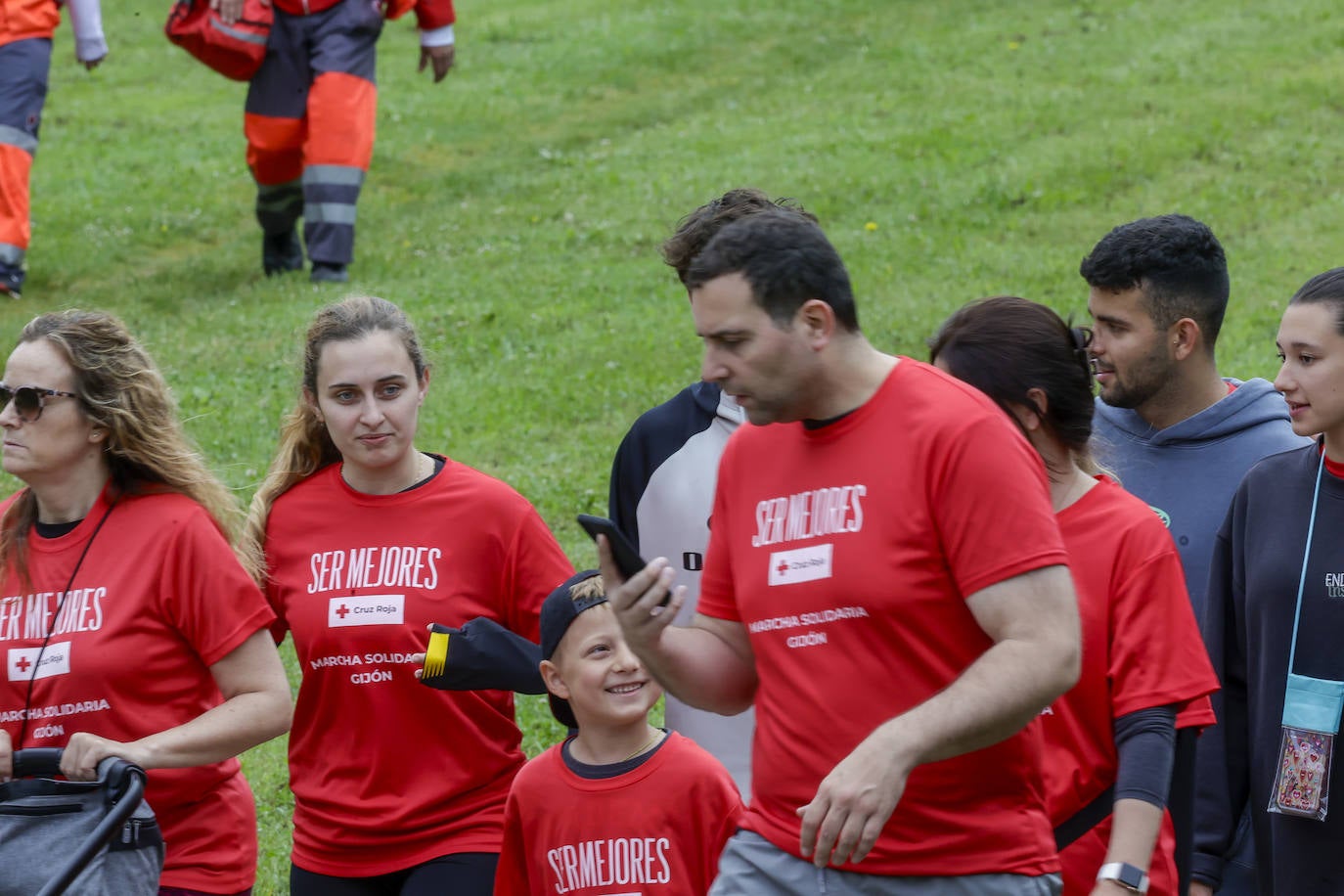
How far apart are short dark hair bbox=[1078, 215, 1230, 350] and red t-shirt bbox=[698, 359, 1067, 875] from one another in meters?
1.81

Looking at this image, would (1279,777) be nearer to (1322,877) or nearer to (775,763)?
(1322,877)

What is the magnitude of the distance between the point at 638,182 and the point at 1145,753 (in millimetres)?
12469

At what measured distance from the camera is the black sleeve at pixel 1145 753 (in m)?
3.52

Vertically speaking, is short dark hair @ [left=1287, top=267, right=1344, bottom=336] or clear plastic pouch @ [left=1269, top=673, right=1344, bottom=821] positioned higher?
short dark hair @ [left=1287, top=267, right=1344, bottom=336]

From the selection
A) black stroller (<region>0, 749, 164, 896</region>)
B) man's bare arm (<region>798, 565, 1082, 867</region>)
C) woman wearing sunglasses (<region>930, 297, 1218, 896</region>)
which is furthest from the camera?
black stroller (<region>0, 749, 164, 896</region>)

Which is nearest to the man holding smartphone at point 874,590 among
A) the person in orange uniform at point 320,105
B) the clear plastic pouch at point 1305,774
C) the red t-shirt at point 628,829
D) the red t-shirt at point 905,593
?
the red t-shirt at point 905,593

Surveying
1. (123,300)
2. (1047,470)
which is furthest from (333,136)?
(1047,470)

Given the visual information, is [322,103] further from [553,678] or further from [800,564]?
[800,564]

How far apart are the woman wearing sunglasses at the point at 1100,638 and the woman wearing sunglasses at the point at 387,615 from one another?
135cm

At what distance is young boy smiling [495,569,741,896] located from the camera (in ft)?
13.3

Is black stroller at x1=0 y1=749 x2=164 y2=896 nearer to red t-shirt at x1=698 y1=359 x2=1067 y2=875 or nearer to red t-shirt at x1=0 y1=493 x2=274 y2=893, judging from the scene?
red t-shirt at x1=0 y1=493 x2=274 y2=893

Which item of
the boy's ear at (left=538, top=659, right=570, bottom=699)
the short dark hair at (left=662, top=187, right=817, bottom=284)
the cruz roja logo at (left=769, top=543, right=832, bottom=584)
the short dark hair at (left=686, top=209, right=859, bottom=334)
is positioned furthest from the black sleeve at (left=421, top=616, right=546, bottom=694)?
the short dark hair at (left=686, top=209, right=859, bottom=334)

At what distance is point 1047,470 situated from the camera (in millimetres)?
3861

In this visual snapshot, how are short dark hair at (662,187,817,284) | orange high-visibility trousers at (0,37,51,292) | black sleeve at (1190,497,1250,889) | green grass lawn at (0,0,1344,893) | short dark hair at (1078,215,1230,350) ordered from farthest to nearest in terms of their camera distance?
orange high-visibility trousers at (0,37,51,292), green grass lawn at (0,0,1344,893), short dark hair at (1078,215,1230,350), black sleeve at (1190,497,1250,889), short dark hair at (662,187,817,284)
